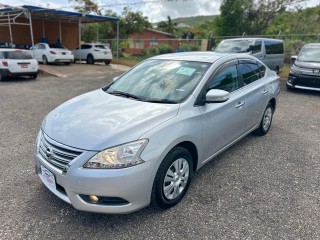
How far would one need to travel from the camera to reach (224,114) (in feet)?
10.7

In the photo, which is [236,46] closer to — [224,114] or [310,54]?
[310,54]

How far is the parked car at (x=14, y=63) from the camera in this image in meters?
10.4

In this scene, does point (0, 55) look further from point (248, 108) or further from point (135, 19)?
point (135, 19)

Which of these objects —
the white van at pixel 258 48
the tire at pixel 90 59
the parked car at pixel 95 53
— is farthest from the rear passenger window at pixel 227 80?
the tire at pixel 90 59

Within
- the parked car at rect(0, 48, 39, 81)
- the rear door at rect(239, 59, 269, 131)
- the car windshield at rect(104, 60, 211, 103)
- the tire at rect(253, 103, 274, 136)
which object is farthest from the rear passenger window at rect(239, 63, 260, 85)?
the parked car at rect(0, 48, 39, 81)

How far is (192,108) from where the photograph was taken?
9.29 feet

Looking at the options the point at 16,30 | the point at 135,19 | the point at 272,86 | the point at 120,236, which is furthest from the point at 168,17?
the point at 120,236

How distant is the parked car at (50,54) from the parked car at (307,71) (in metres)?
13.1

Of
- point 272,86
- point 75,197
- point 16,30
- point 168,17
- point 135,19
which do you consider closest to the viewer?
point 75,197

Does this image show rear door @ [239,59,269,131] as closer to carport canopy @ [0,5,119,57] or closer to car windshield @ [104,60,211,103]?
car windshield @ [104,60,211,103]

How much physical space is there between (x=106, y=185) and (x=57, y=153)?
1.91ft

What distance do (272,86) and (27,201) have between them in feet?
14.0

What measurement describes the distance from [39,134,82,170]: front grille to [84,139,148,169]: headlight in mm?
179

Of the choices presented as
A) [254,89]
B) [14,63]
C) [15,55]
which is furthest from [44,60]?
[254,89]
